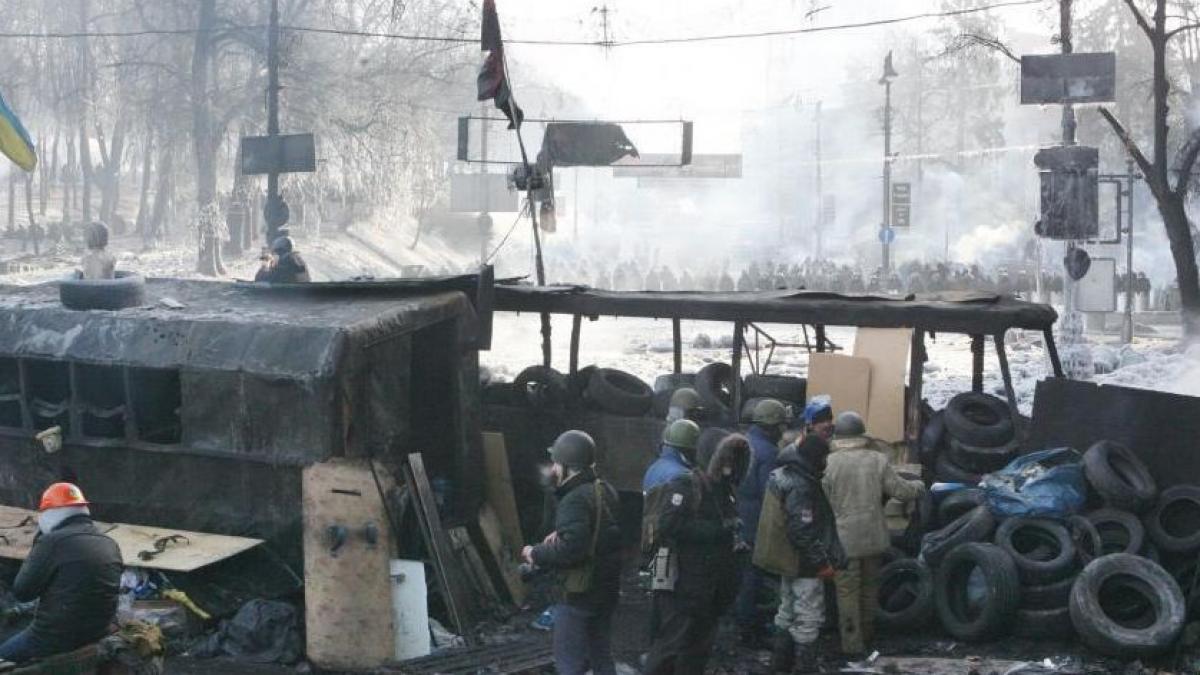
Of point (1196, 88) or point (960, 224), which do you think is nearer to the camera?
point (1196, 88)

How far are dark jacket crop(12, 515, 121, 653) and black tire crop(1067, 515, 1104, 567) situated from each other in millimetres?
7010

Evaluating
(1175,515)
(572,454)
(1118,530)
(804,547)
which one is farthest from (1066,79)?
(572,454)

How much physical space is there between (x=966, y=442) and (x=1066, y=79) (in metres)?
11.8

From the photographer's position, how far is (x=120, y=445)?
11062 millimetres

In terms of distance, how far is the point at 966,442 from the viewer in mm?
12258

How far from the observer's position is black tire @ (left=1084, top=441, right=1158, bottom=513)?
10805 millimetres

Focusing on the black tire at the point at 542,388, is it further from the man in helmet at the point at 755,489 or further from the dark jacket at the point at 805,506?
the dark jacket at the point at 805,506

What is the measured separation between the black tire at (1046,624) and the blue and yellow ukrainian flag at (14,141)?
10.9 metres

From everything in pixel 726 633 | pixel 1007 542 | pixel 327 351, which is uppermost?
pixel 327 351

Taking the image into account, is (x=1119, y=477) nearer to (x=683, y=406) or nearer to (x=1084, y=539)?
(x=1084, y=539)

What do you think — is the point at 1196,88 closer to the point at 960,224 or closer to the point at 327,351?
the point at 960,224

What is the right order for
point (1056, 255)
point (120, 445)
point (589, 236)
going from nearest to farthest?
point (120, 445)
point (1056, 255)
point (589, 236)

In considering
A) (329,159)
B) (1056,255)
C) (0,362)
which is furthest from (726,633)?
(1056,255)

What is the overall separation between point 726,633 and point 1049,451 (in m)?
3.19
